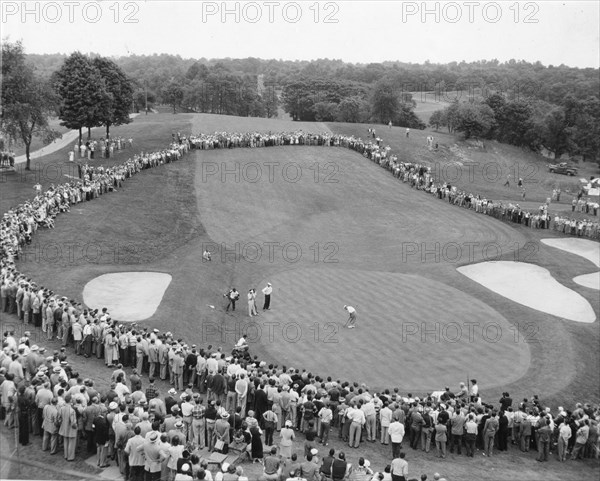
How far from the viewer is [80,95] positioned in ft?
219

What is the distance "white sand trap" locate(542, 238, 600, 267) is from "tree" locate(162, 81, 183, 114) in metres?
107

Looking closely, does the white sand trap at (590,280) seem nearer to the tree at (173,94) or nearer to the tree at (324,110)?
the tree at (324,110)

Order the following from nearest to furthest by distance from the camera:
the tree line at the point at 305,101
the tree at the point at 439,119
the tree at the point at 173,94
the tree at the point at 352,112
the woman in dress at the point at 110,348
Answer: the woman in dress at the point at 110,348, the tree line at the point at 305,101, the tree at the point at 439,119, the tree at the point at 352,112, the tree at the point at 173,94

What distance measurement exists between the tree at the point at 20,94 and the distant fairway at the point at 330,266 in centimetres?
557

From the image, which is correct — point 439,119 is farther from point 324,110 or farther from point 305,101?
point 305,101

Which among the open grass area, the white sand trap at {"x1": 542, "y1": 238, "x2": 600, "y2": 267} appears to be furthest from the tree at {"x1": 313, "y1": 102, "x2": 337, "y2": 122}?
the white sand trap at {"x1": 542, "y1": 238, "x2": 600, "y2": 267}

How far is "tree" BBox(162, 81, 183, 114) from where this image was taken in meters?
149

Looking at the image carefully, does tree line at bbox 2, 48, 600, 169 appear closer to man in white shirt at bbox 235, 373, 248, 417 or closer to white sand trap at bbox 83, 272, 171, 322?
white sand trap at bbox 83, 272, 171, 322

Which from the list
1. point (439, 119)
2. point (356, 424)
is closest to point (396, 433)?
point (356, 424)

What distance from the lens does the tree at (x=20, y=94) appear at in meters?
54.1

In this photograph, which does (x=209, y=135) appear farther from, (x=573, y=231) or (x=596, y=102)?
(x=596, y=102)

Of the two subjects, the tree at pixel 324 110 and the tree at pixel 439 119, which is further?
the tree at pixel 324 110

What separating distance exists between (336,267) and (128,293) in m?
17.6

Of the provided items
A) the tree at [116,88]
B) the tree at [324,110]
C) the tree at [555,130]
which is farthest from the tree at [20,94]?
the tree at [324,110]
